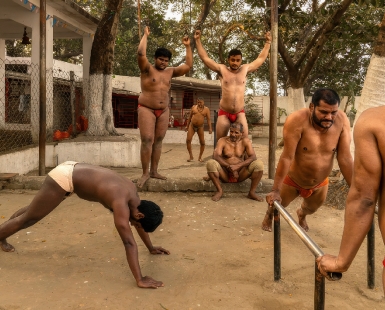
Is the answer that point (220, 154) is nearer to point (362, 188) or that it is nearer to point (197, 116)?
point (362, 188)

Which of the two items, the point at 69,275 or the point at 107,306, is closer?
the point at 107,306

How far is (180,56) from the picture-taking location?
26609 mm

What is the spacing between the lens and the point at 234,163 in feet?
20.1

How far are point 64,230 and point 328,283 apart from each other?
285 cm

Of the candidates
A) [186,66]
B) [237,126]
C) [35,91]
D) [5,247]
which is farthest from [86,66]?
[5,247]

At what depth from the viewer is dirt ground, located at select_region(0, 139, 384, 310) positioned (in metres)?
3.11

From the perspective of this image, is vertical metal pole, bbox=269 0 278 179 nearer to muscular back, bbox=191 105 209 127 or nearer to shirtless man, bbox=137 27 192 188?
shirtless man, bbox=137 27 192 188

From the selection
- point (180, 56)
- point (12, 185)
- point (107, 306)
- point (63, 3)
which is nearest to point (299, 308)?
point (107, 306)

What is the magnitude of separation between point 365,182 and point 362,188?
0.03 m

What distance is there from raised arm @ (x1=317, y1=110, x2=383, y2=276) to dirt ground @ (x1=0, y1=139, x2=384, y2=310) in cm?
143

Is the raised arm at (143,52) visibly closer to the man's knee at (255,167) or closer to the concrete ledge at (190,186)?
the concrete ledge at (190,186)

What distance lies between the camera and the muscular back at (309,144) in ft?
12.8

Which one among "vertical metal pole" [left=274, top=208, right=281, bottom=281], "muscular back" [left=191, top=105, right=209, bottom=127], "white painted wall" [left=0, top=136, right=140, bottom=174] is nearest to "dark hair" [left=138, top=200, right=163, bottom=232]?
"vertical metal pole" [left=274, top=208, right=281, bottom=281]

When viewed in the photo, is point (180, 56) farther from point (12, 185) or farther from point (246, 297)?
point (246, 297)
